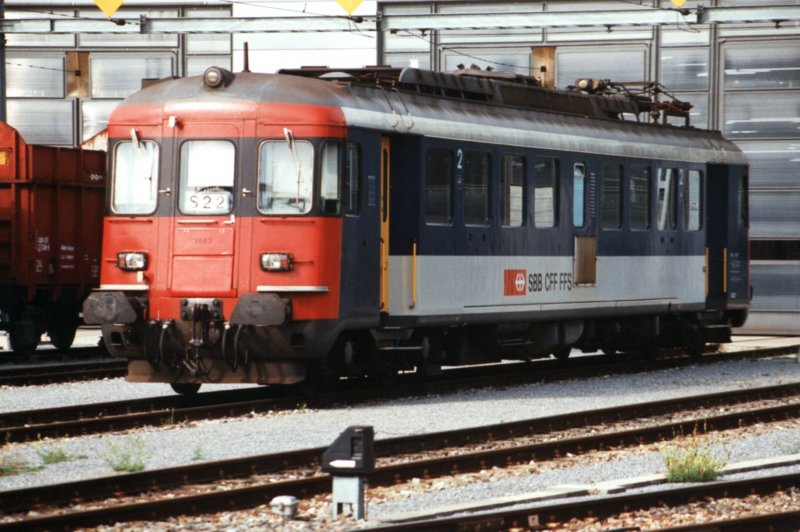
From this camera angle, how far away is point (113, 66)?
32.6 meters

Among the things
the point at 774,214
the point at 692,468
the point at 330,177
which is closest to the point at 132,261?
the point at 330,177

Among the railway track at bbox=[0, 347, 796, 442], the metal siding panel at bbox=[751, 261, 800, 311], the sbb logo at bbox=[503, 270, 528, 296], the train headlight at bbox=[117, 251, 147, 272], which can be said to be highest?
the train headlight at bbox=[117, 251, 147, 272]

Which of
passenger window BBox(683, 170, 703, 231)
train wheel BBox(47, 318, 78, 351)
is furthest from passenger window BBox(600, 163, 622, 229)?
train wheel BBox(47, 318, 78, 351)

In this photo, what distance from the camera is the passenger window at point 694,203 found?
2250cm

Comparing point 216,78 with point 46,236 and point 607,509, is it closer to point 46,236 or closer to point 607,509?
point 46,236

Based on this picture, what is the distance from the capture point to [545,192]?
19000 mm

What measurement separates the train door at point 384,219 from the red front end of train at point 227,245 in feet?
3.10

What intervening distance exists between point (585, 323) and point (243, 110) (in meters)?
7.19

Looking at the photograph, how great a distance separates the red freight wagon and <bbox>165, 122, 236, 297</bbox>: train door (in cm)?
672

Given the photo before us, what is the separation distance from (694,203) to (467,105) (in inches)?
245

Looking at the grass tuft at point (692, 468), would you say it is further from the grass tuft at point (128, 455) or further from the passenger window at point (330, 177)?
the passenger window at point (330, 177)

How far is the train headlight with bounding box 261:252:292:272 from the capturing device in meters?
15.0

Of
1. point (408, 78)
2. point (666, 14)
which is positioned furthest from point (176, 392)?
point (666, 14)

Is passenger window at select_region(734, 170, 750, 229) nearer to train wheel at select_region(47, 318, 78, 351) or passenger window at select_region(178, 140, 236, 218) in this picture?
train wheel at select_region(47, 318, 78, 351)
